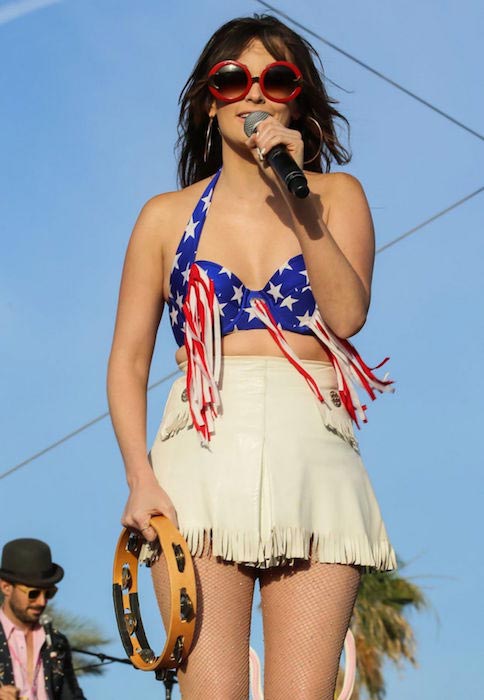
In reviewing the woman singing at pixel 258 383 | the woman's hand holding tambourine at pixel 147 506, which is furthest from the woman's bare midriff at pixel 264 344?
the woman's hand holding tambourine at pixel 147 506

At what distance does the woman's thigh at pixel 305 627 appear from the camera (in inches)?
111

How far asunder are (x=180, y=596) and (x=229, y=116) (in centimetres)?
105

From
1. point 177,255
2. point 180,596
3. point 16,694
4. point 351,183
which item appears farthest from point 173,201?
point 16,694

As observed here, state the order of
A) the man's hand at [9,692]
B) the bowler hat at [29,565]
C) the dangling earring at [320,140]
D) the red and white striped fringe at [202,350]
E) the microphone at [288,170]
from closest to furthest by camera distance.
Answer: the microphone at [288,170], the red and white striped fringe at [202,350], the dangling earring at [320,140], the man's hand at [9,692], the bowler hat at [29,565]

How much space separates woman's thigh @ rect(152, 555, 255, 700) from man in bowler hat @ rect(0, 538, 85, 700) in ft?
5.79

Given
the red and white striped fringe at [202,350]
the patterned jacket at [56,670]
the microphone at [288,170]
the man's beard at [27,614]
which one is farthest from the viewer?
the man's beard at [27,614]

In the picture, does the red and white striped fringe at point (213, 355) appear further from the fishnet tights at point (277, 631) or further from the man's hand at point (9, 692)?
the man's hand at point (9, 692)

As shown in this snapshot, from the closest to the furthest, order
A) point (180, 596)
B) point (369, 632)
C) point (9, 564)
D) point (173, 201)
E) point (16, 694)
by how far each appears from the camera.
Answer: point (180, 596), point (173, 201), point (16, 694), point (9, 564), point (369, 632)

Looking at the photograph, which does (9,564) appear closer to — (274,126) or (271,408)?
(271,408)

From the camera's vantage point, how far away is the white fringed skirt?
283 centimetres

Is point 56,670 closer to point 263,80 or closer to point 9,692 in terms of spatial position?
point 9,692

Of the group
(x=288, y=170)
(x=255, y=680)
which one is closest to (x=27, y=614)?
(x=255, y=680)

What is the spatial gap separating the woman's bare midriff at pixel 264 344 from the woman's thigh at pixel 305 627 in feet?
1.47

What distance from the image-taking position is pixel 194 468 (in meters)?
2.91
